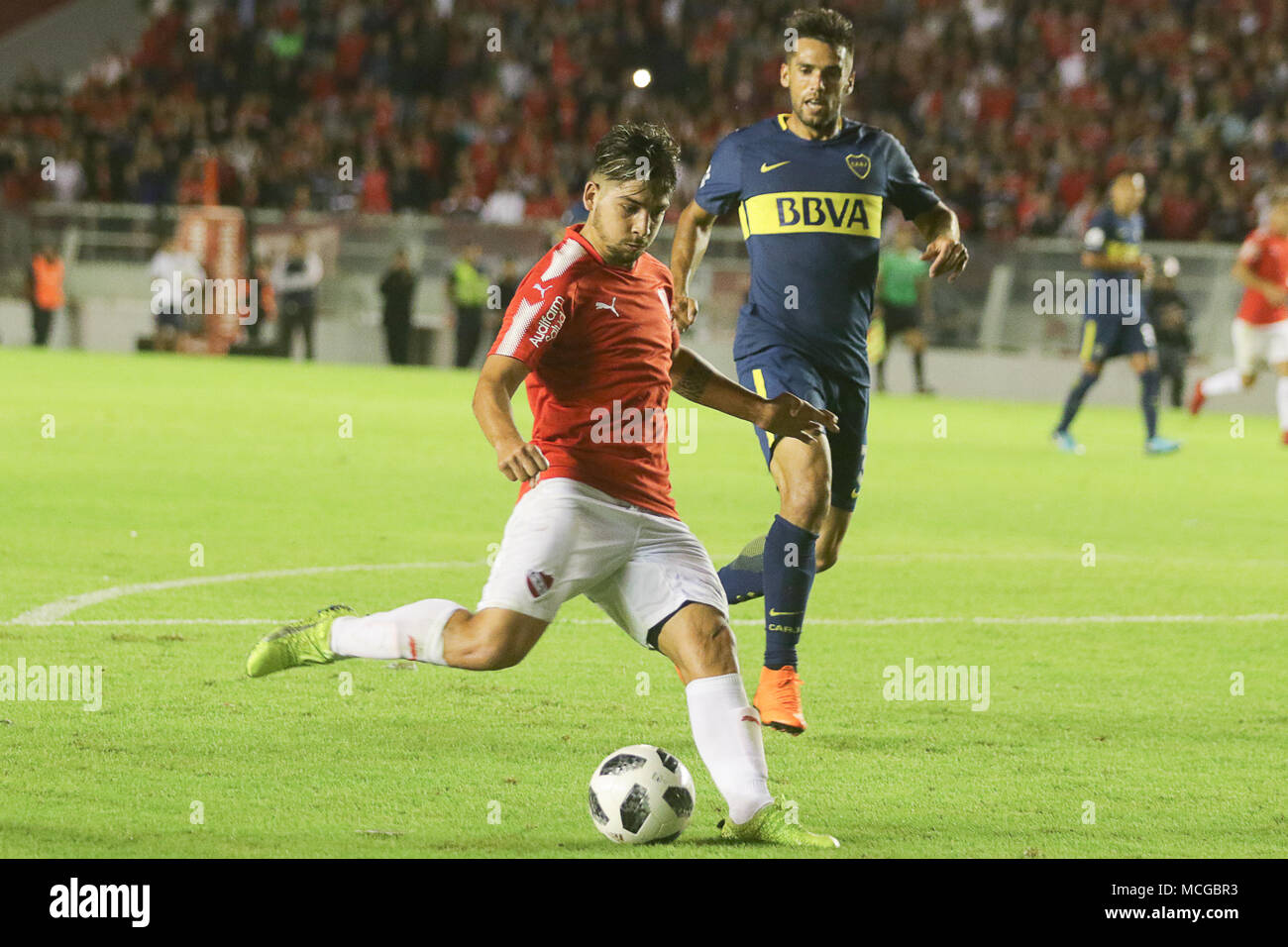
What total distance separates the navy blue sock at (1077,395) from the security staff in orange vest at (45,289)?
17026mm

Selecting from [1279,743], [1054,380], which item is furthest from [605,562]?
[1054,380]

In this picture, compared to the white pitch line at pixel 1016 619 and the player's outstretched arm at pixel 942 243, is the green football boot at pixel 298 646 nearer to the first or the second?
the white pitch line at pixel 1016 619

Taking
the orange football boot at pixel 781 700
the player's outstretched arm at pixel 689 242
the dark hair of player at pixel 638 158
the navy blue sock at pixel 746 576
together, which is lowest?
the orange football boot at pixel 781 700

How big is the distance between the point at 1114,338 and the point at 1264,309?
8.89 feet

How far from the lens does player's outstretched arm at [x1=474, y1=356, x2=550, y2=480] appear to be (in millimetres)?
4578

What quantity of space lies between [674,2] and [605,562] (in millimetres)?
27883

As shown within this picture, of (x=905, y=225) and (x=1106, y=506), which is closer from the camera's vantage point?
(x=1106, y=506)

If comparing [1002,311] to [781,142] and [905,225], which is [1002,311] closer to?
[905,225]

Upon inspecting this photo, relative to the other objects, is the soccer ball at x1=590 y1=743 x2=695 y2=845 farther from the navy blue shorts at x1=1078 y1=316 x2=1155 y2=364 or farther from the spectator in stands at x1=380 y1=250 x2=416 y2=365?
the spectator in stands at x1=380 y1=250 x2=416 y2=365

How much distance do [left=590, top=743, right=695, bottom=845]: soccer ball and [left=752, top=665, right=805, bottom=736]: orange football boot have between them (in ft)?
3.80

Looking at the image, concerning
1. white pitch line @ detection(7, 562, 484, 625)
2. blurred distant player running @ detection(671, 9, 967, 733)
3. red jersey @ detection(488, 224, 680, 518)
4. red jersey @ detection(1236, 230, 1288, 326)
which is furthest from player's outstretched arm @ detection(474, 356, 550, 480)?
red jersey @ detection(1236, 230, 1288, 326)

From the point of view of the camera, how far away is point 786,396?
5.47 m

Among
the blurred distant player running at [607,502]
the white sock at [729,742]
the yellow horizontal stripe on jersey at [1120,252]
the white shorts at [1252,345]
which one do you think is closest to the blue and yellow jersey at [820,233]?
the blurred distant player running at [607,502]

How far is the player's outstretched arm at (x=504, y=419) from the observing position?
15.0 feet
